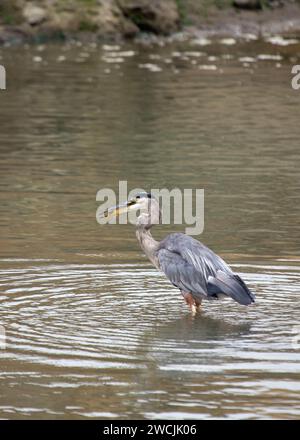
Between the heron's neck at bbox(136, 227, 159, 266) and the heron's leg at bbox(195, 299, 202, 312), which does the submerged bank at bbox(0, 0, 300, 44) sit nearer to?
the heron's neck at bbox(136, 227, 159, 266)

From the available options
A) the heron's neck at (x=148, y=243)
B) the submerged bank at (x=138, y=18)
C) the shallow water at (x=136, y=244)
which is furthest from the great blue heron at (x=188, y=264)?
the submerged bank at (x=138, y=18)

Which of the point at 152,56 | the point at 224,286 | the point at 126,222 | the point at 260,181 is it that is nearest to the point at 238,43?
the point at 152,56

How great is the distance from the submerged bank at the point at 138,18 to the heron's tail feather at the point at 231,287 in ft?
70.9

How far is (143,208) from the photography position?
11789 mm

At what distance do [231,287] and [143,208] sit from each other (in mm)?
1498

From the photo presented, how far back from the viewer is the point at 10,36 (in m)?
31.7

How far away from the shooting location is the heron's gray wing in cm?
1056

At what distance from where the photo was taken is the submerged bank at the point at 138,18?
31891 millimetres

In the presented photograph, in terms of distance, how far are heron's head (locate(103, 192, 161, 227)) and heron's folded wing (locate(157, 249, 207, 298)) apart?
0.41 meters

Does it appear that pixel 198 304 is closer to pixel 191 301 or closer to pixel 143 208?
pixel 191 301

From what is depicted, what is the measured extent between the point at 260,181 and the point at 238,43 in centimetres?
1646

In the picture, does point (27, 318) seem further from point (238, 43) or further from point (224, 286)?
point (238, 43)

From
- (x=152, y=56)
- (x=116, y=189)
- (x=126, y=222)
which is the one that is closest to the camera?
(x=126, y=222)

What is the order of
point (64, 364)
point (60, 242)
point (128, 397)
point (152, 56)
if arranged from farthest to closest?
1. point (152, 56)
2. point (60, 242)
3. point (64, 364)
4. point (128, 397)
